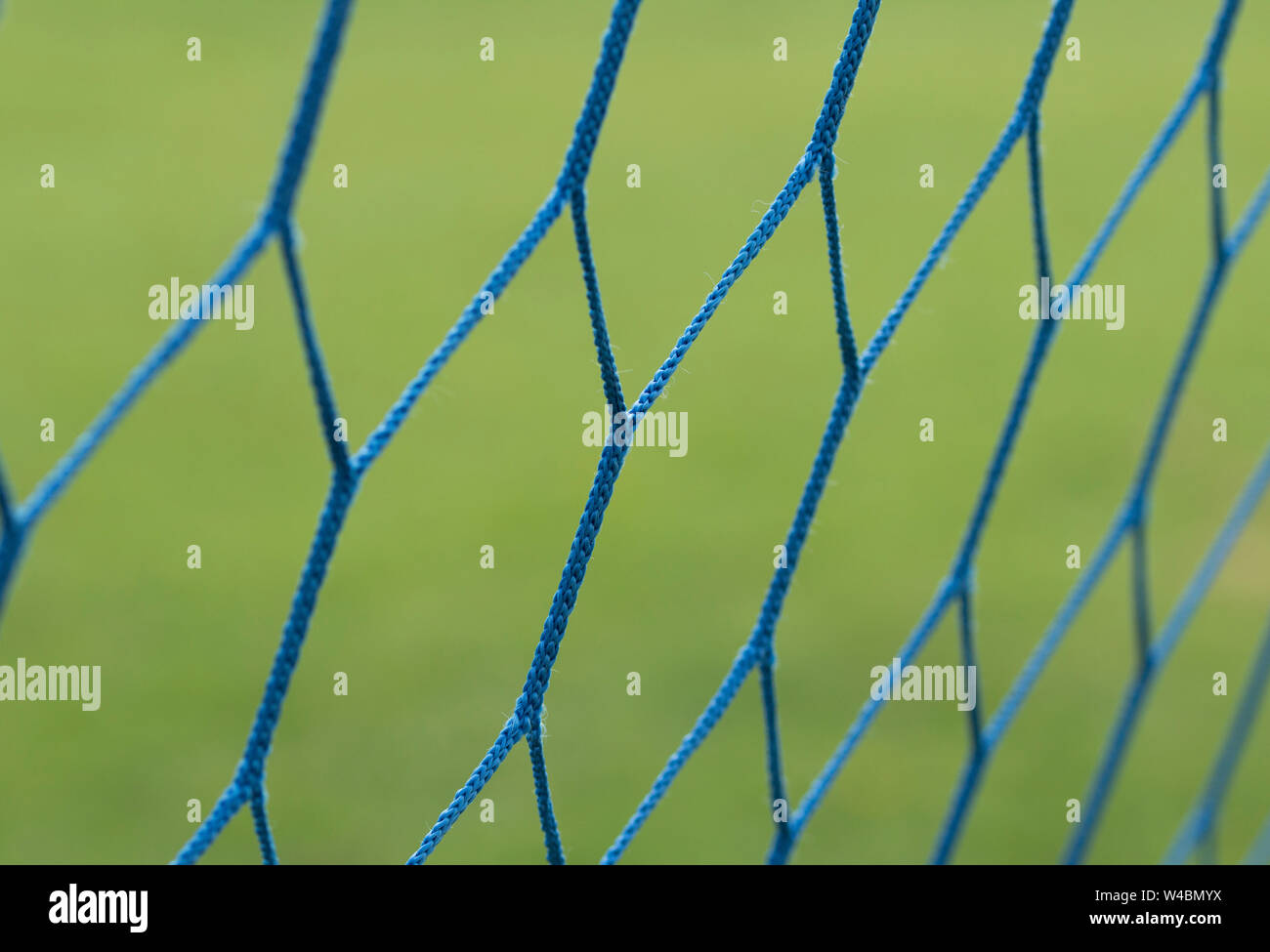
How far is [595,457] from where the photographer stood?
2945mm

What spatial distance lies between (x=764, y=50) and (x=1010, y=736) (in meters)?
3.56

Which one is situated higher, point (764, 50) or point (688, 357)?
point (764, 50)

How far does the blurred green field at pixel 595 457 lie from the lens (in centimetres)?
198

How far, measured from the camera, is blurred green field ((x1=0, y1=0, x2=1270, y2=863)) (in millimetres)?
1983

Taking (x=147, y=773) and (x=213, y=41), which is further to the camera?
(x=213, y=41)

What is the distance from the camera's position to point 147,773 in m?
2.01

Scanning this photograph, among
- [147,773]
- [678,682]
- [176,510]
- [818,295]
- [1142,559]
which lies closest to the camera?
[1142,559]
